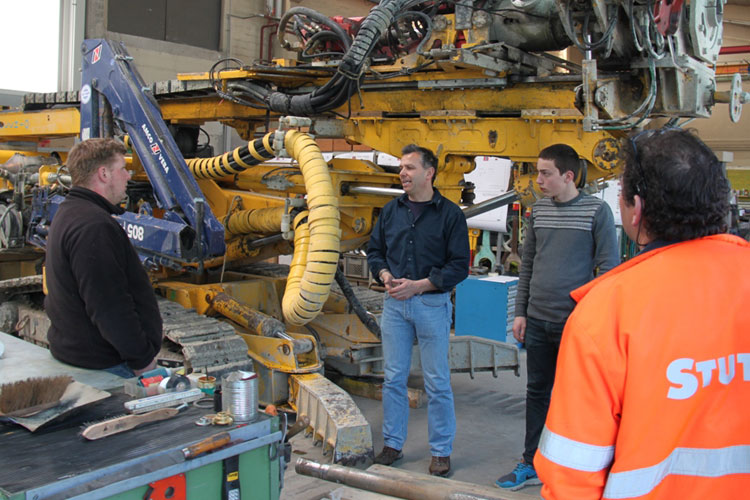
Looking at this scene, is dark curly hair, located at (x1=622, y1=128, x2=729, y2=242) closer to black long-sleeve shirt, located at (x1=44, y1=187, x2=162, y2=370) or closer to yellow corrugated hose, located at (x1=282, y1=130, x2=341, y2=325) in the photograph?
black long-sleeve shirt, located at (x1=44, y1=187, x2=162, y2=370)

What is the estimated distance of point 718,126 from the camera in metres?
14.9

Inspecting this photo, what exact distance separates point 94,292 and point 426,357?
227 cm

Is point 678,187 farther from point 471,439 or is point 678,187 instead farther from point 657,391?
point 471,439

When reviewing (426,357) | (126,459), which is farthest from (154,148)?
(126,459)

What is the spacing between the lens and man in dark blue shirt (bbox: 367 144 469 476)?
15.1 ft

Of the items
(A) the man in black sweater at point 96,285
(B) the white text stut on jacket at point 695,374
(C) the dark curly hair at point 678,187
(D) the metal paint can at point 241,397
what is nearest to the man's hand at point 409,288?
(A) the man in black sweater at point 96,285

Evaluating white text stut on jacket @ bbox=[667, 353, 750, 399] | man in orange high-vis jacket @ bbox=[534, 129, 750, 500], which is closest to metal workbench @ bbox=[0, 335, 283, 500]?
man in orange high-vis jacket @ bbox=[534, 129, 750, 500]

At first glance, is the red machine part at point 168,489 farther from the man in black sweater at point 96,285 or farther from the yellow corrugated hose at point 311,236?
the yellow corrugated hose at point 311,236

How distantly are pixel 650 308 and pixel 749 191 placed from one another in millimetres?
12162

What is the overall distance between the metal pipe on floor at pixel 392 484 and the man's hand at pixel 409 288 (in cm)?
155

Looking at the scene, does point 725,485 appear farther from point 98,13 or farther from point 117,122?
point 98,13

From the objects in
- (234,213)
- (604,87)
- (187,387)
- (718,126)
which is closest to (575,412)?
(187,387)

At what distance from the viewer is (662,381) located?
1588 millimetres

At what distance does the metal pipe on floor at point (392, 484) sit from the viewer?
281 cm
